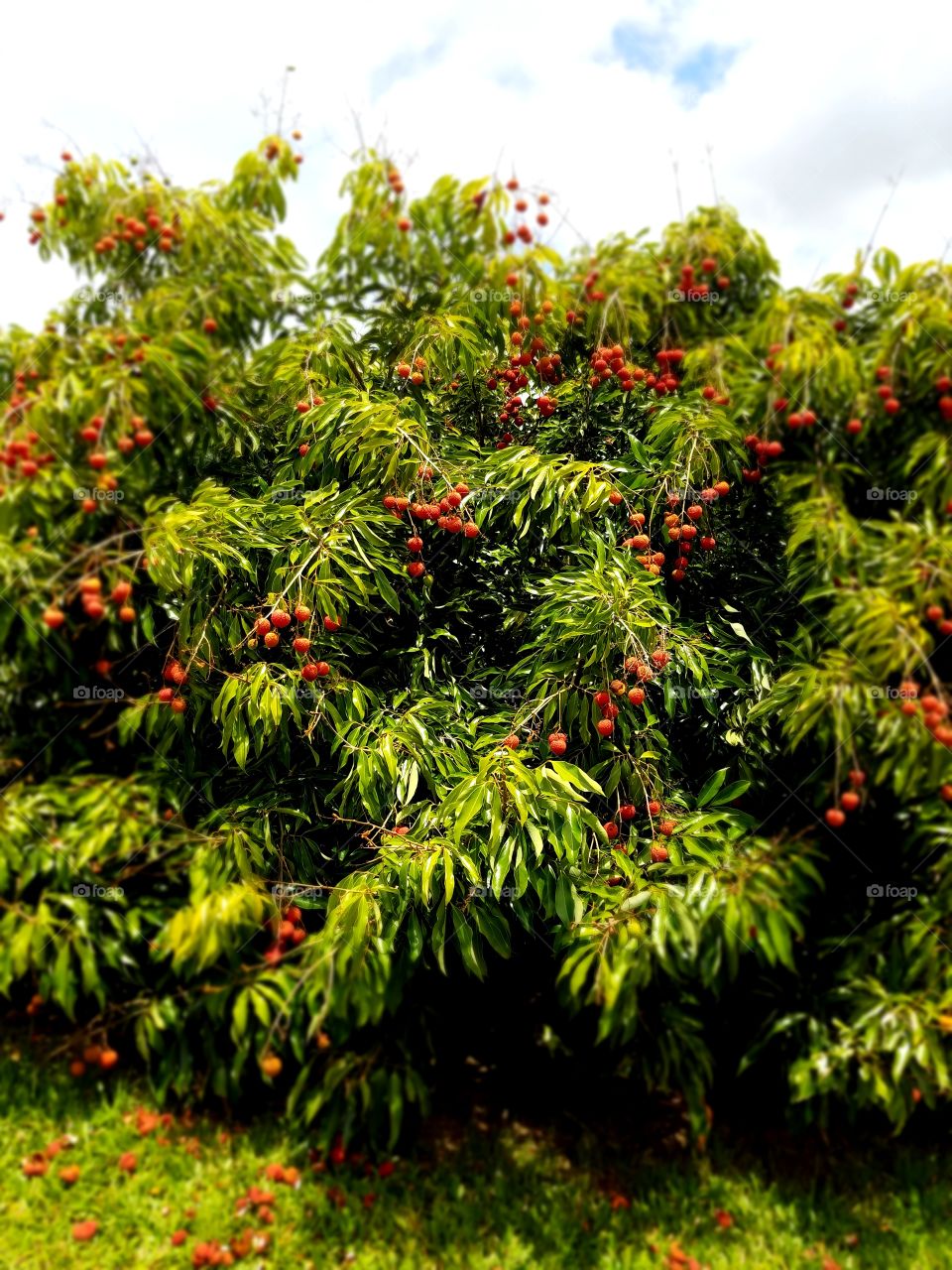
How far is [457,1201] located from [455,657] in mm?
1687

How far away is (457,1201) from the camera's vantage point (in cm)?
243

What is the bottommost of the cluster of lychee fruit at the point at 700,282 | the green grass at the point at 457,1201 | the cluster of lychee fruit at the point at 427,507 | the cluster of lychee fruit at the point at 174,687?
the green grass at the point at 457,1201

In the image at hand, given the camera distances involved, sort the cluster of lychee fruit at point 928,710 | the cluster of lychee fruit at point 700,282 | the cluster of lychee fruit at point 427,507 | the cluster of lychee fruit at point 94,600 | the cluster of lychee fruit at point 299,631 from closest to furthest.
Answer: the cluster of lychee fruit at point 928,710
the cluster of lychee fruit at point 94,600
the cluster of lychee fruit at point 299,631
the cluster of lychee fruit at point 427,507
the cluster of lychee fruit at point 700,282

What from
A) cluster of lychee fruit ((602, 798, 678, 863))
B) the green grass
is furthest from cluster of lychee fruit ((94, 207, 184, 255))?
the green grass

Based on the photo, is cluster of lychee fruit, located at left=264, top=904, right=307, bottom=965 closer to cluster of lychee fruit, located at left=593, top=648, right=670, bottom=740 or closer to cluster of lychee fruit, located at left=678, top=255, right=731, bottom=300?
cluster of lychee fruit, located at left=593, top=648, right=670, bottom=740

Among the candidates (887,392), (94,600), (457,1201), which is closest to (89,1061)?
(457,1201)

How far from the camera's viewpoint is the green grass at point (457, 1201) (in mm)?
2264

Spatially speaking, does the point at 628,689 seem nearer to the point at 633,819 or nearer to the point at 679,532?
the point at 633,819

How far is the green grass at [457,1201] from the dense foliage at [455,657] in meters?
0.20

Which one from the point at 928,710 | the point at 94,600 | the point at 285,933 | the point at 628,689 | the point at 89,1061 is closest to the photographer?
the point at 928,710

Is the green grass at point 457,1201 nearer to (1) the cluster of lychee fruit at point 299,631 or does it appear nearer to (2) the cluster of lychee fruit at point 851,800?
(2) the cluster of lychee fruit at point 851,800

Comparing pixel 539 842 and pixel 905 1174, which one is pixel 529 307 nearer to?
pixel 539 842

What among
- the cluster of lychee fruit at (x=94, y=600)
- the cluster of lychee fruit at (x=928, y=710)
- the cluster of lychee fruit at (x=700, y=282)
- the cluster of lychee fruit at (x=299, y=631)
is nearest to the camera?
the cluster of lychee fruit at (x=928, y=710)

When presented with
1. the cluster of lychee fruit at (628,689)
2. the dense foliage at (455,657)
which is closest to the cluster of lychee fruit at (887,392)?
the dense foliage at (455,657)
